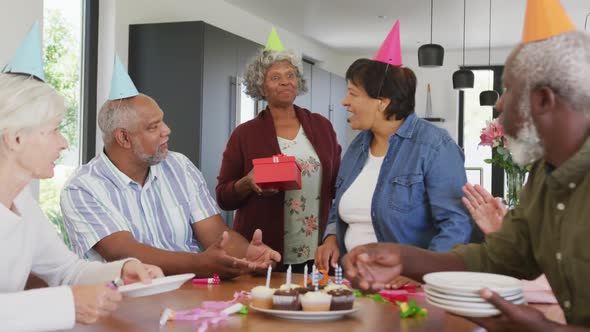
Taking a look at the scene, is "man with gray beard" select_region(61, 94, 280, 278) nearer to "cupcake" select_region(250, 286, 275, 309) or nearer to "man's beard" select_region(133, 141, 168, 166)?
"man's beard" select_region(133, 141, 168, 166)

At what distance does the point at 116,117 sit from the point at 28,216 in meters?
0.89

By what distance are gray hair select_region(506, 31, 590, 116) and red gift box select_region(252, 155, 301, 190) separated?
140 centimetres

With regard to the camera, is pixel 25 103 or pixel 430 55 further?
pixel 430 55

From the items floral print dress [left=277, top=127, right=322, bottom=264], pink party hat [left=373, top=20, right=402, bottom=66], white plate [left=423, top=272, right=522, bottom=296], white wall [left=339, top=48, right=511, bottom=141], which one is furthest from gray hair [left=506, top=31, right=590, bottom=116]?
white wall [left=339, top=48, right=511, bottom=141]

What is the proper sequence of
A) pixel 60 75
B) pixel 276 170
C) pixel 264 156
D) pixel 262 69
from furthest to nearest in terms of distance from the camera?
1. pixel 60 75
2. pixel 262 69
3. pixel 264 156
4. pixel 276 170

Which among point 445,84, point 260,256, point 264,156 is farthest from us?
point 445,84

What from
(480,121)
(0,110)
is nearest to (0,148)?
(0,110)

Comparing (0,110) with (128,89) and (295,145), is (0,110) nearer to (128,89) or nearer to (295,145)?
(128,89)

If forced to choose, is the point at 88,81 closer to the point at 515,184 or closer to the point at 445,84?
the point at 515,184

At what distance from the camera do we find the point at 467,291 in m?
1.43

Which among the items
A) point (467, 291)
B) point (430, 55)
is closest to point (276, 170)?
point (467, 291)

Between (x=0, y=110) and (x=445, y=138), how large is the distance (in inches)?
57.5

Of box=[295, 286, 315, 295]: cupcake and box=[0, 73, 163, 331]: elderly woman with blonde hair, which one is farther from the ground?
box=[0, 73, 163, 331]: elderly woman with blonde hair

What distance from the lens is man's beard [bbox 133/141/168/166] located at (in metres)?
2.65
